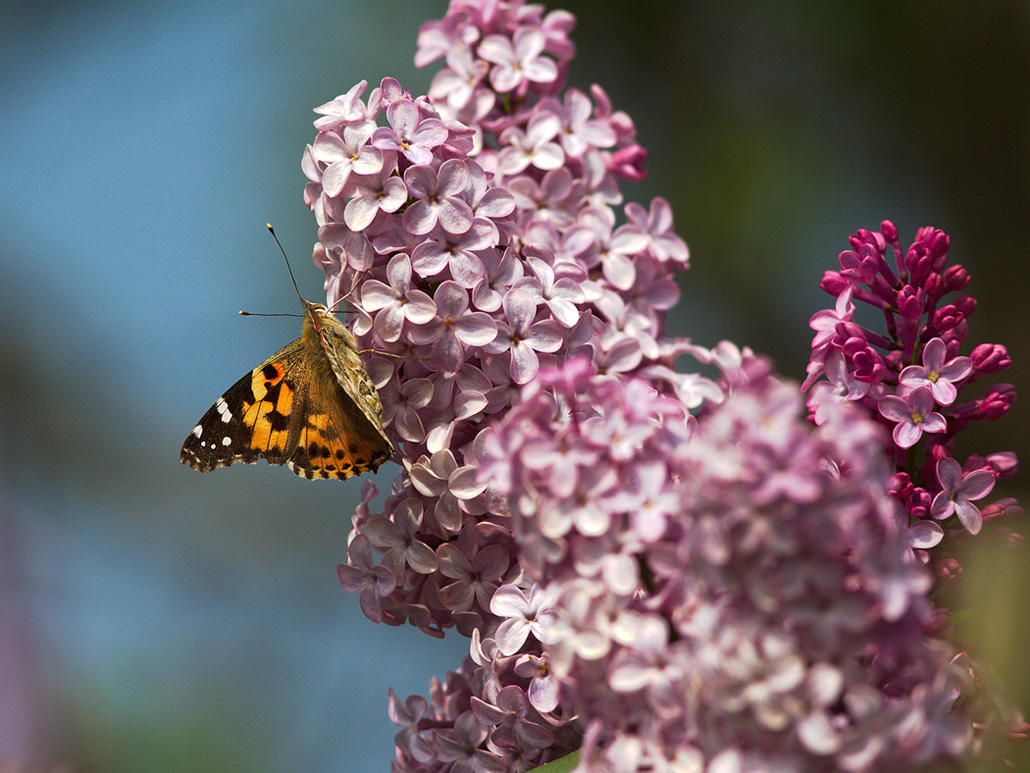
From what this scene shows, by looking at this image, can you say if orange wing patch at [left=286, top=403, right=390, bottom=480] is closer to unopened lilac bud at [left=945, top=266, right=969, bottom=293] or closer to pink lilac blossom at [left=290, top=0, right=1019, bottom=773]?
pink lilac blossom at [left=290, top=0, right=1019, bottom=773]

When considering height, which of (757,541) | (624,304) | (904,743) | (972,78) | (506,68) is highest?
(972,78)

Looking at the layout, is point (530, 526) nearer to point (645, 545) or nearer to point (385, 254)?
point (645, 545)

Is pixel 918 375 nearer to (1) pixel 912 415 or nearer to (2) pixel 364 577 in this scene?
(1) pixel 912 415

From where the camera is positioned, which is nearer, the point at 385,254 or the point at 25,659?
the point at 385,254

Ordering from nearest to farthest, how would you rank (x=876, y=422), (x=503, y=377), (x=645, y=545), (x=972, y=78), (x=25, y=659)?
(x=645, y=545) < (x=876, y=422) < (x=503, y=377) < (x=25, y=659) < (x=972, y=78)

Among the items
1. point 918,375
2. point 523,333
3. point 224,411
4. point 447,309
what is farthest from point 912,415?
point 224,411

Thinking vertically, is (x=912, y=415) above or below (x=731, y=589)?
above

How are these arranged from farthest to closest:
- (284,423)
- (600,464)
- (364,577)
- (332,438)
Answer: (284,423) → (332,438) → (364,577) → (600,464)

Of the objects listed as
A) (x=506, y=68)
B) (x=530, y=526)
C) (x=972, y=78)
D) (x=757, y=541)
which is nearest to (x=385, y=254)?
(x=506, y=68)
